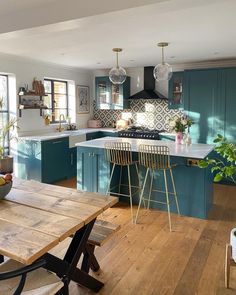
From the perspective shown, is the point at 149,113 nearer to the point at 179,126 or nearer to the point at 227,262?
the point at 179,126

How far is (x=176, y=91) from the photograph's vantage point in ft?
19.6

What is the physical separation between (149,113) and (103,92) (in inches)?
50.0

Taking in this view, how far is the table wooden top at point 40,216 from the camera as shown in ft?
4.95

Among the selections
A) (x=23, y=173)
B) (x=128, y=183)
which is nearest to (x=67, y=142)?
(x=23, y=173)

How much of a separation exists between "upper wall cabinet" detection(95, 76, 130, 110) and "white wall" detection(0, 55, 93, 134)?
0.62 meters

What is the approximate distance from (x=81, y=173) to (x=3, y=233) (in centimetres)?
277

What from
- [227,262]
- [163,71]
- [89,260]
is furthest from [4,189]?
[163,71]

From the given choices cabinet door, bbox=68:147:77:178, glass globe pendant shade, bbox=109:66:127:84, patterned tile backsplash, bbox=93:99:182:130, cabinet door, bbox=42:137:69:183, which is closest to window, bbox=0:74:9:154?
cabinet door, bbox=42:137:69:183

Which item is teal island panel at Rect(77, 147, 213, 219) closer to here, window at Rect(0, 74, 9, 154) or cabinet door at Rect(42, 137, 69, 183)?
cabinet door at Rect(42, 137, 69, 183)

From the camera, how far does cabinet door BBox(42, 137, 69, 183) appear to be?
5.12m

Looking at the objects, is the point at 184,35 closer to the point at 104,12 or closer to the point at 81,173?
the point at 104,12

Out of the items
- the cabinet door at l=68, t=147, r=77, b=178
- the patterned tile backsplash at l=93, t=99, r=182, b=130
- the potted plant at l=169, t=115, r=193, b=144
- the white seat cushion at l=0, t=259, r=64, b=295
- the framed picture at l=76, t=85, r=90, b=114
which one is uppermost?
the framed picture at l=76, t=85, r=90, b=114

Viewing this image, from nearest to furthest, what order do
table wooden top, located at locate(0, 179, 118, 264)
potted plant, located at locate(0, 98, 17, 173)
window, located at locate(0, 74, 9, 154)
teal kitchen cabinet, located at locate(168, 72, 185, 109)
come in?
table wooden top, located at locate(0, 179, 118, 264) < potted plant, located at locate(0, 98, 17, 173) < window, located at locate(0, 74, 9, 154) < teal kitchen cabinet, located at locate(168, 72, 185, 109)

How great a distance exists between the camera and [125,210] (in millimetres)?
4062
